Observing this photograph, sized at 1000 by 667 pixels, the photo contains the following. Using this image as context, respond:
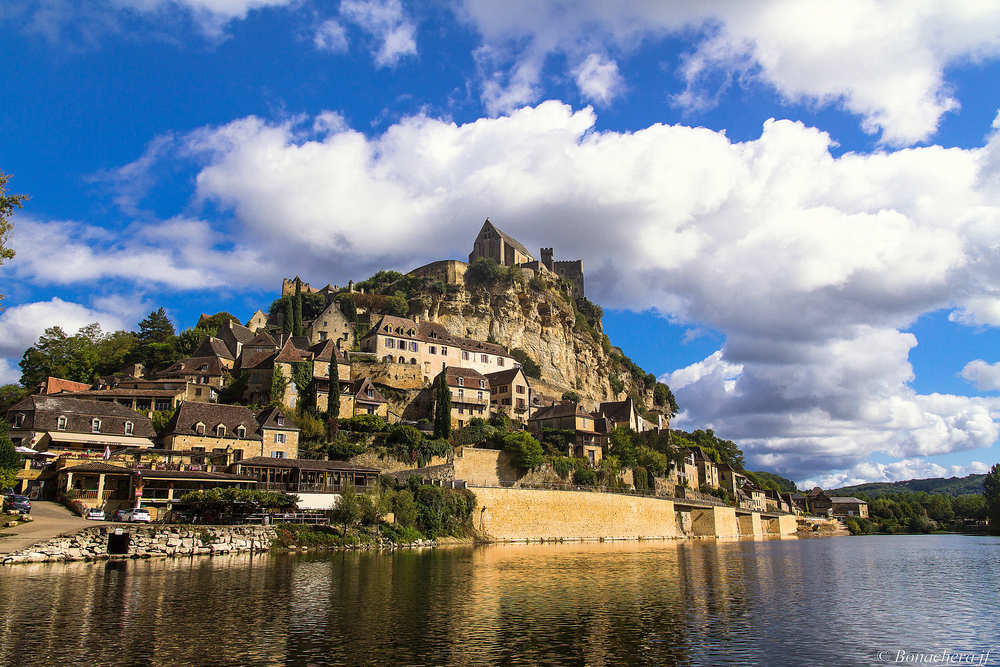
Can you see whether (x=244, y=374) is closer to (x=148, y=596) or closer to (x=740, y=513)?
(x=148, y=596)

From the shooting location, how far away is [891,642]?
19562 millimetres

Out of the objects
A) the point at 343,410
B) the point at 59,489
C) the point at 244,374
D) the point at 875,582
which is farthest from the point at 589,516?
the point at 59,489

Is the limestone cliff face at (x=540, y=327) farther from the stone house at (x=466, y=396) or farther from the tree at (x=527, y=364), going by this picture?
the stone house at (x=466, y=396)

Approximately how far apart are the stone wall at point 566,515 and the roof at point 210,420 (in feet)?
61.7

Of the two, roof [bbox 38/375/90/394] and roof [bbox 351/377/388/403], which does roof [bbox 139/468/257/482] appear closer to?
roof [bbox 351/377/388/403]

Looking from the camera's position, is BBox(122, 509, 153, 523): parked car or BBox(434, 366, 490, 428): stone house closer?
BBox(122, 509, 153, 523): parked car

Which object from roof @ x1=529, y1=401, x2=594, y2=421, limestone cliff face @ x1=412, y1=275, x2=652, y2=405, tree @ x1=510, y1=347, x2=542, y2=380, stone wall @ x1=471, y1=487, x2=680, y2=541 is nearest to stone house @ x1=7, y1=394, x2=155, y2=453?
stone wall @ x1=471, y1=487, x2=680, y2=541

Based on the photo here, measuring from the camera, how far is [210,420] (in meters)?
55.0

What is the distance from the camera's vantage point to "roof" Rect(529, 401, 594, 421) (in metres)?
75.9

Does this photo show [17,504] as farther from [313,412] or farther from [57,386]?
[57,386]

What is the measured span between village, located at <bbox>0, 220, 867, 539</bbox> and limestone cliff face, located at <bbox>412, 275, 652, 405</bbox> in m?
3.42

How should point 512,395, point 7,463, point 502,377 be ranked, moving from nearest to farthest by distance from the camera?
1. point 7,463
2. point 512,395
3. point 502,377

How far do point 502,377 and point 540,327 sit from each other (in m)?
26.6

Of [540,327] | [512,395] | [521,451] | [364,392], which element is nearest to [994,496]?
[540,327]
